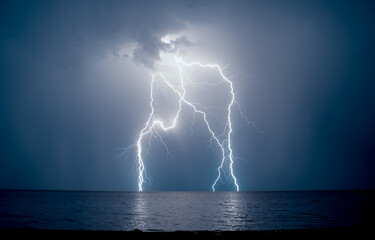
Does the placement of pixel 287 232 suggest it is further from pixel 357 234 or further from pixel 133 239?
pixel 133 239

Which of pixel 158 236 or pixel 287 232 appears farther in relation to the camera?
pixel 287 232

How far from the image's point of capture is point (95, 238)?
406 cm

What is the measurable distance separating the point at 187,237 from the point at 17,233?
2.67 metres

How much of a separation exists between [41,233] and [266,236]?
12.0ft

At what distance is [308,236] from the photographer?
422 centimetres

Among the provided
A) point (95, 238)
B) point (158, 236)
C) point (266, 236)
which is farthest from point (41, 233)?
point (266, 236)

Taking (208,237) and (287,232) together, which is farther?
(287,232)

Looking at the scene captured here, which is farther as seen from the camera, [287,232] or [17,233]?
[287,232]

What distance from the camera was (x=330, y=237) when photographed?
4203 millimetres

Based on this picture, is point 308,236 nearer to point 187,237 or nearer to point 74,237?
point 187,237

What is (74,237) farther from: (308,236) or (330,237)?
(330,237)

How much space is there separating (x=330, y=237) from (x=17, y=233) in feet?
16.4

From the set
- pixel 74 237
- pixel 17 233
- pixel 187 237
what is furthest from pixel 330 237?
pixel 17 233

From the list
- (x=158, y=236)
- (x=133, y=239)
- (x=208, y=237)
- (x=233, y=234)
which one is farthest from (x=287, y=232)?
(x=133, y=239)
